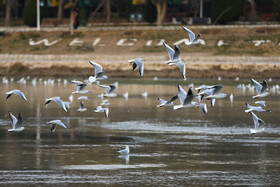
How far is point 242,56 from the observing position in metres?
58.2

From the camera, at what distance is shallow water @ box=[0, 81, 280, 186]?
19594 millimetres

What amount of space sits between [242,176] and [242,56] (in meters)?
39.0

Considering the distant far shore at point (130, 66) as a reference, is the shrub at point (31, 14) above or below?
above

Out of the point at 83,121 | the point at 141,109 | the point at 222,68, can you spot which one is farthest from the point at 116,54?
the point at 83,121

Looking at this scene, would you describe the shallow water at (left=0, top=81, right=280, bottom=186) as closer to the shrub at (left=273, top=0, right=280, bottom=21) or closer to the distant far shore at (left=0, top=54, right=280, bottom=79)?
the distant far shore at (left=0, top=54, right=280, bottom=79)

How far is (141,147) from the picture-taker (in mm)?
24109

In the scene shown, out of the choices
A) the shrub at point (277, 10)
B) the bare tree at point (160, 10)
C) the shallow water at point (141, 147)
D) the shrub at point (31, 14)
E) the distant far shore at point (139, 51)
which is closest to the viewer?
the shallow water at point (141, 147)

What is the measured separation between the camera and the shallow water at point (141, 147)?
64.3 ft

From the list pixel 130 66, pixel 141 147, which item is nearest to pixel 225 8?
pixel 130 66

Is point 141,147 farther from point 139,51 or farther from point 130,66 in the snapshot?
point 139,51

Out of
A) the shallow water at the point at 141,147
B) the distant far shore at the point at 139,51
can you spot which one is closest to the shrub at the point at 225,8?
the distant far shore at the point at 139,51

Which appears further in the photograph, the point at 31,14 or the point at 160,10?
the point at 31,14

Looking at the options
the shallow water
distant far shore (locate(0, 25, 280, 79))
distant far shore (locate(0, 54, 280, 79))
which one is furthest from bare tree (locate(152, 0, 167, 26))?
the shallow water

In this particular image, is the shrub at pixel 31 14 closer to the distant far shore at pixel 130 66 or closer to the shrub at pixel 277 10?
the distant far shore at pixel 130 66
